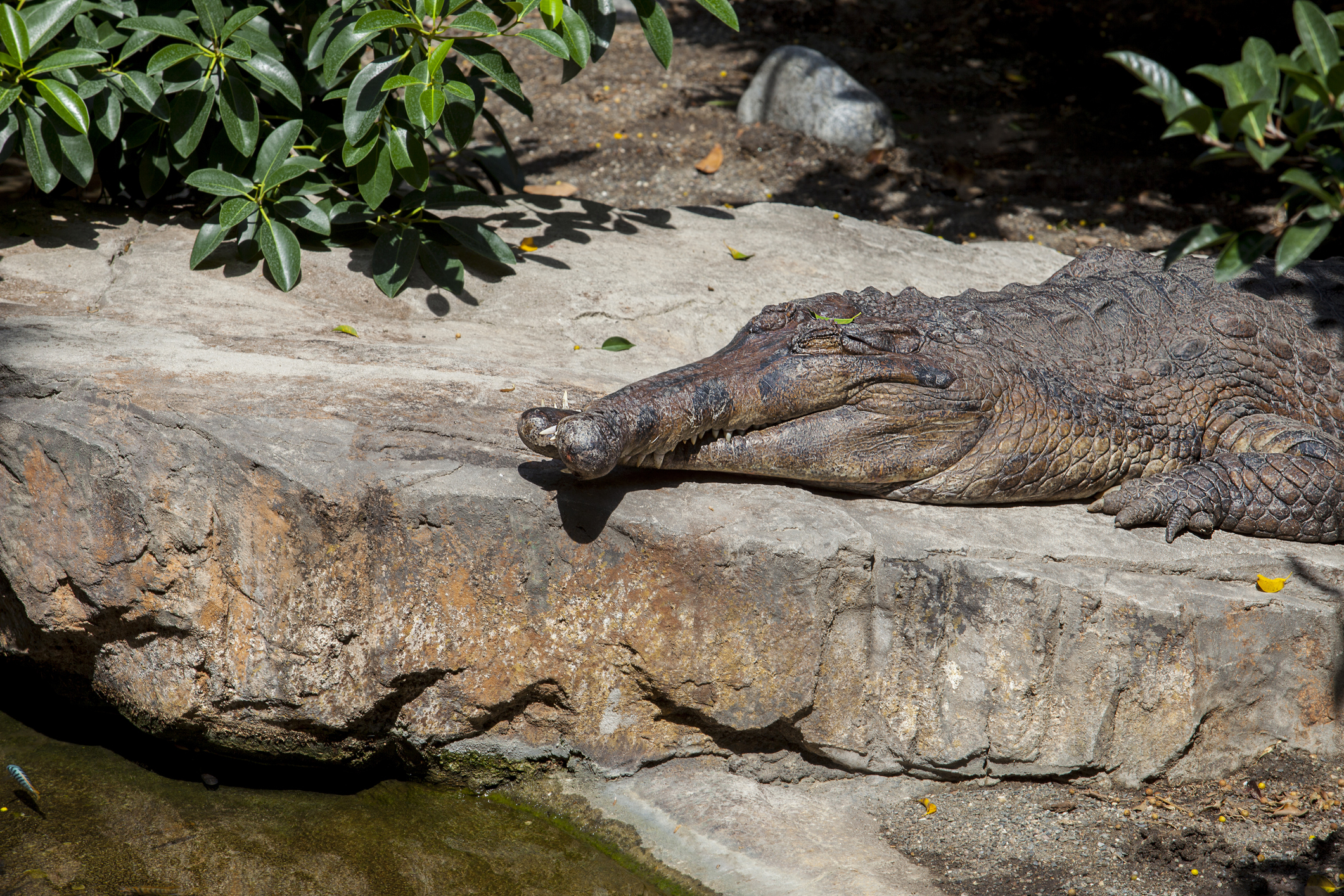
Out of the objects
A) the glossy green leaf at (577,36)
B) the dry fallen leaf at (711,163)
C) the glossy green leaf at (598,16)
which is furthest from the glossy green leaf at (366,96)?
the dry fallen leaf at (711,163)

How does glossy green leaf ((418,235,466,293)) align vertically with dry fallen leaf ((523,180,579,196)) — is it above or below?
above

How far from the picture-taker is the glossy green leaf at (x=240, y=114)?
13.8ft

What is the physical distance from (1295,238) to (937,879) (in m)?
2.07

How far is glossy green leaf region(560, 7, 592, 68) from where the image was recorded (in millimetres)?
3977

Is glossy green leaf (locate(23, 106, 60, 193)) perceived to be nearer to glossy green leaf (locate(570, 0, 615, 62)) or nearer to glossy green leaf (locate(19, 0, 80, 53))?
glossy green leaf (locate(19, 0, 80, 53))

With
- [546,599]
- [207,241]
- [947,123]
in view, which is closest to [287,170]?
[207,241]

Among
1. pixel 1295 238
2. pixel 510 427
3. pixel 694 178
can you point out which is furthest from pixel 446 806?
pixel 694 178

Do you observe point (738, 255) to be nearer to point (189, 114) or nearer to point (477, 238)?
point (477, 238)

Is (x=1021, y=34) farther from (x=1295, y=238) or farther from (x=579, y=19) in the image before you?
(x=1295, y=238)

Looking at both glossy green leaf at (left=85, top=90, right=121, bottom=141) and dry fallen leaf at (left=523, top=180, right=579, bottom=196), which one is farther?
dry fallen leaf at (left=523, top=180, right=579, bottom=196)

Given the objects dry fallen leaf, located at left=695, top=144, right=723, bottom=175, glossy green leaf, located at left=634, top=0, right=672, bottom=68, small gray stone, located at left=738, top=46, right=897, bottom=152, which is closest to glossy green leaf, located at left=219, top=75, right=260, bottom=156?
glossy green leaf, located at left=634, top=0, right=672, bottom=68

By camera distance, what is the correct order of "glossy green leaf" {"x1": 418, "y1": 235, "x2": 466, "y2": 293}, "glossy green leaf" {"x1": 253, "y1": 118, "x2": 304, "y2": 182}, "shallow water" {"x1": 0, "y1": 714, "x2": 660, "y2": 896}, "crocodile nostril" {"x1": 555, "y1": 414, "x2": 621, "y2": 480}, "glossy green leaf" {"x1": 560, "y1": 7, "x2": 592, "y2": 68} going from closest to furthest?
"crocodile nostril" {"x1": 555, "y1": 414, "x2": 621, "y2": 480} → "shallow water" {"x1": 0, "y1": 714, "x2": 660, "y2": 896} → "glossy green leaf" {"x1": 560, "y1": 7, "x2": 592, "y2": 68} → "glossy green leaf" {"x1": 253, "y1": 118, "x2": 304, "y2": 182} → "glossy green leaf" {"x1": 418, "y1": 235, "x2": 466, "y2": 293}

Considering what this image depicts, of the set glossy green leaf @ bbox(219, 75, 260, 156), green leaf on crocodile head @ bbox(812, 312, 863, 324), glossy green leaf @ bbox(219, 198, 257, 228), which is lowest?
green leaf on crocodile head @ bbox(812, 312, 863, 324)

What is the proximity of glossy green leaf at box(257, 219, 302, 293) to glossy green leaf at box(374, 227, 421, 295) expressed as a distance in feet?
1.13
